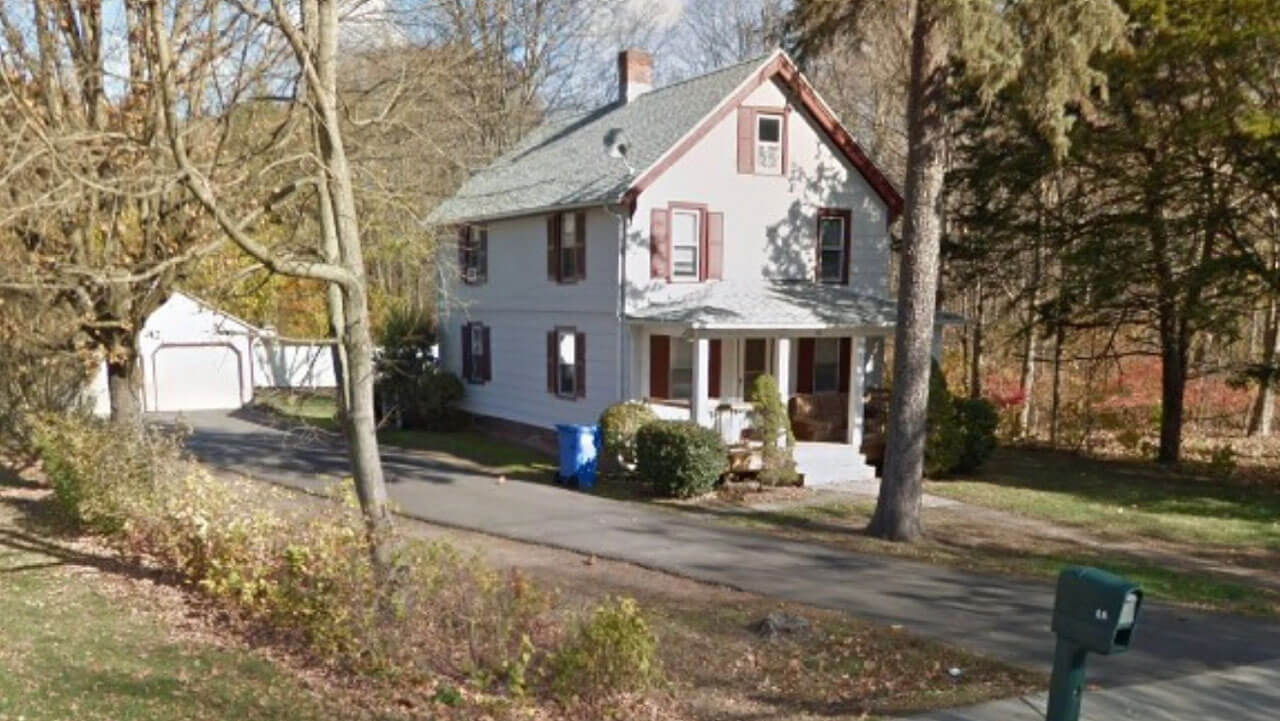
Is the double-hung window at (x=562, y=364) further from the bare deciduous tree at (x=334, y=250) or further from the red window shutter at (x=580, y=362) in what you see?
the bare deciduous tree at (x=334, y=250)

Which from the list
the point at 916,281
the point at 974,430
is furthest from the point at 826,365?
the point at 916,281

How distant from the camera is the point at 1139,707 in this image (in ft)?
22.4

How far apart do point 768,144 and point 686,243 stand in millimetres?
2925

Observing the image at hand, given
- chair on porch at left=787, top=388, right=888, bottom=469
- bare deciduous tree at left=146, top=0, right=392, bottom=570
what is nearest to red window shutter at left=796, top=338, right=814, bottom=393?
chair on porch at left=787, top=388, right=888, bottom=469

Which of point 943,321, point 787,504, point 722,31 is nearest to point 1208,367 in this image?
point 943,321

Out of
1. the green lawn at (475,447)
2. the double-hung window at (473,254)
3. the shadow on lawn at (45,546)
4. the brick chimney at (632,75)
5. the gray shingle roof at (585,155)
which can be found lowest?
the green lawn at (475,447)

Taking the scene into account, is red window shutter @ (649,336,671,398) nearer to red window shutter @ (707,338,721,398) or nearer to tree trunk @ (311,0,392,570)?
red window shutter @ (707,338,721,398)

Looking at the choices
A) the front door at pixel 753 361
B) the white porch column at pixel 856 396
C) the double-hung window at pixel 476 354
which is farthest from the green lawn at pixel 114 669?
the double-hung window at pixel 476 354

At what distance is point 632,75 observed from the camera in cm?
2505

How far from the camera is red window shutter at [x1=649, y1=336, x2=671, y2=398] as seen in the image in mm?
20719

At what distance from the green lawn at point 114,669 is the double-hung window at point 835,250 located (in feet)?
52.4

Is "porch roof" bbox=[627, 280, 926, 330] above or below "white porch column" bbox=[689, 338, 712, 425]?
above

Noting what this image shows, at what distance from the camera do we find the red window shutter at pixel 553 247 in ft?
71.3

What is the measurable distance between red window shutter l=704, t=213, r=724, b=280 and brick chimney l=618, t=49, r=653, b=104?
19.6 ft
